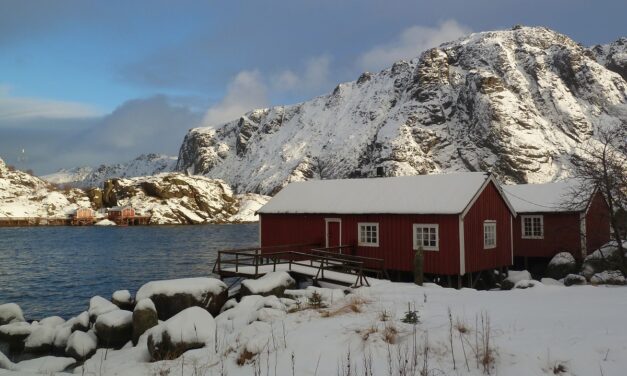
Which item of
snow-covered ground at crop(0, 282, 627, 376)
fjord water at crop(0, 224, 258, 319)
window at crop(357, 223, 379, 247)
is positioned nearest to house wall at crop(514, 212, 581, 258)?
window at crop(357, 223, 379, 247)

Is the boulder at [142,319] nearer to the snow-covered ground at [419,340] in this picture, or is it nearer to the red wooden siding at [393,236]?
the snow-covered ground at [419,340]

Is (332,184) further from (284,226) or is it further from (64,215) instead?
(64,215)

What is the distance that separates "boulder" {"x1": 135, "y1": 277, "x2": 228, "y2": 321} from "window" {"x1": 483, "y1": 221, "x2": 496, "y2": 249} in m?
14.2

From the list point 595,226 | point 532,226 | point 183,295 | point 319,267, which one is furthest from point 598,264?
point 183,295

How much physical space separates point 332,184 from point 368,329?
21.6 m

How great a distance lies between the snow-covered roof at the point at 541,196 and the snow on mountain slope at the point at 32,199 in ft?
480

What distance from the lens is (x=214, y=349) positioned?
34.4 ft

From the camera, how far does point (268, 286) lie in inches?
694

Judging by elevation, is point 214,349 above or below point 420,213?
below

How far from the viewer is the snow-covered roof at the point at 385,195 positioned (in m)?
24.0

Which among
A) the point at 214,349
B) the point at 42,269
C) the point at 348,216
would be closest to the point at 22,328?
Result: the point at 214,349

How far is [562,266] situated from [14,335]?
25817 millimetres

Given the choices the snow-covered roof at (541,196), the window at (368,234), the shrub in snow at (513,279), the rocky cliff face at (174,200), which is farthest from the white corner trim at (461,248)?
the rocky cliff face at (174,200)

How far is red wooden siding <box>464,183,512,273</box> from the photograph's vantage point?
939 inches
